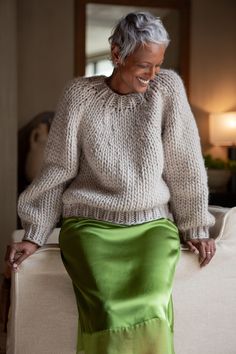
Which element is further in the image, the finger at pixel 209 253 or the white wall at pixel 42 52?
the white wall at pixel 42 52

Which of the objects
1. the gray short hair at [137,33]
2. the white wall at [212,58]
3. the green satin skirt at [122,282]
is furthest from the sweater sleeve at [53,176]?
the white wall at [212,58]

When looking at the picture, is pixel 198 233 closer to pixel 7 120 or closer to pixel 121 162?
pixel 121 162

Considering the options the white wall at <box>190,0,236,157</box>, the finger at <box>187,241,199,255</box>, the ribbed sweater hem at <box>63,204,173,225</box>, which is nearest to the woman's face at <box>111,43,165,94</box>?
the ribbed sweater hem at <box>63,204,173,225</box>

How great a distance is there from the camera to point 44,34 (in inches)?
185

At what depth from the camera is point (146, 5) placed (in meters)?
4.89

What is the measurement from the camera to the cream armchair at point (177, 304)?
5.60 feet

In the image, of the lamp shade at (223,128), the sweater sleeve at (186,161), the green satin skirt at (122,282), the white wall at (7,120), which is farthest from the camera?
the lamp shade at (223,128)

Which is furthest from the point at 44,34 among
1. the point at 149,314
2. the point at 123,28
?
the point at 149,314

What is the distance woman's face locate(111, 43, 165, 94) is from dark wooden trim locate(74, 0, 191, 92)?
10.0 feet

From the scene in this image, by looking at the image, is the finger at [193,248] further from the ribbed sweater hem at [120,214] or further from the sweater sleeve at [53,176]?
the sweater sleeve at [53,176]

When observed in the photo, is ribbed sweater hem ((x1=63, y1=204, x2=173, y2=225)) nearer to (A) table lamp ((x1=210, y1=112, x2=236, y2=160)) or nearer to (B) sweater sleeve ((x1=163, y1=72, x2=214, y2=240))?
(B) sweater sleeve ((x1=163, y1=72, x2=214, y2=240))

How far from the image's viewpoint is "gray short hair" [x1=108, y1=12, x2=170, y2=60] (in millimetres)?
1643

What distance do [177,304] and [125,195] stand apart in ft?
1.22

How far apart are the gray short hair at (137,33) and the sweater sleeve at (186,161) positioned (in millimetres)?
179
